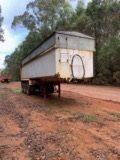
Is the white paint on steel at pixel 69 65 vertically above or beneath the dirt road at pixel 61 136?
above

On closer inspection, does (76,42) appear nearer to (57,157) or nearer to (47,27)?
(57,157)

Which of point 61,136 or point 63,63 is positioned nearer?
point 61,136

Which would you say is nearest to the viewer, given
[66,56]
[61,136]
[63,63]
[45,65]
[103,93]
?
[61,136]

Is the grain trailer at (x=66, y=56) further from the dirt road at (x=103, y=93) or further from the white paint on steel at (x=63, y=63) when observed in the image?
the dirt road at (x=103, y=93)

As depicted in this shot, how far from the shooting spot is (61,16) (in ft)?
187

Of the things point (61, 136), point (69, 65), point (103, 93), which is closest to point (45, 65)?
point (69, 65)

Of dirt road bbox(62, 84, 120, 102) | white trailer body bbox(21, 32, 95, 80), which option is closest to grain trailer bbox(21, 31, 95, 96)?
white trailer body bbox(21, 32, 95, 80)

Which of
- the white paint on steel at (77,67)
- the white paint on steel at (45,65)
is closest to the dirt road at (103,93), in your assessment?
the white paint on steel at (77,67)

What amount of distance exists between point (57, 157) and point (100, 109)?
27.5 ft

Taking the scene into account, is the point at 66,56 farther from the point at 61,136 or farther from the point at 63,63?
the point at 61,136

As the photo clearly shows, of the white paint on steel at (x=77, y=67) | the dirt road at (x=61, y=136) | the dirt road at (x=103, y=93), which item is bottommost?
the dirt road at (x=61, y=136)

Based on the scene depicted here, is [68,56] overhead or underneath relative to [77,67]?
overhead

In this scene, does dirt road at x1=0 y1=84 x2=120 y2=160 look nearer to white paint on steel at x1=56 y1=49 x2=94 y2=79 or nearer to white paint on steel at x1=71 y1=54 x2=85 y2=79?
white paint on steel at x1=56 y1=49 x2=94 y2=79

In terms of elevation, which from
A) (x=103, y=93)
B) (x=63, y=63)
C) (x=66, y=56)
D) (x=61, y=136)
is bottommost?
(x=61, y=136)
